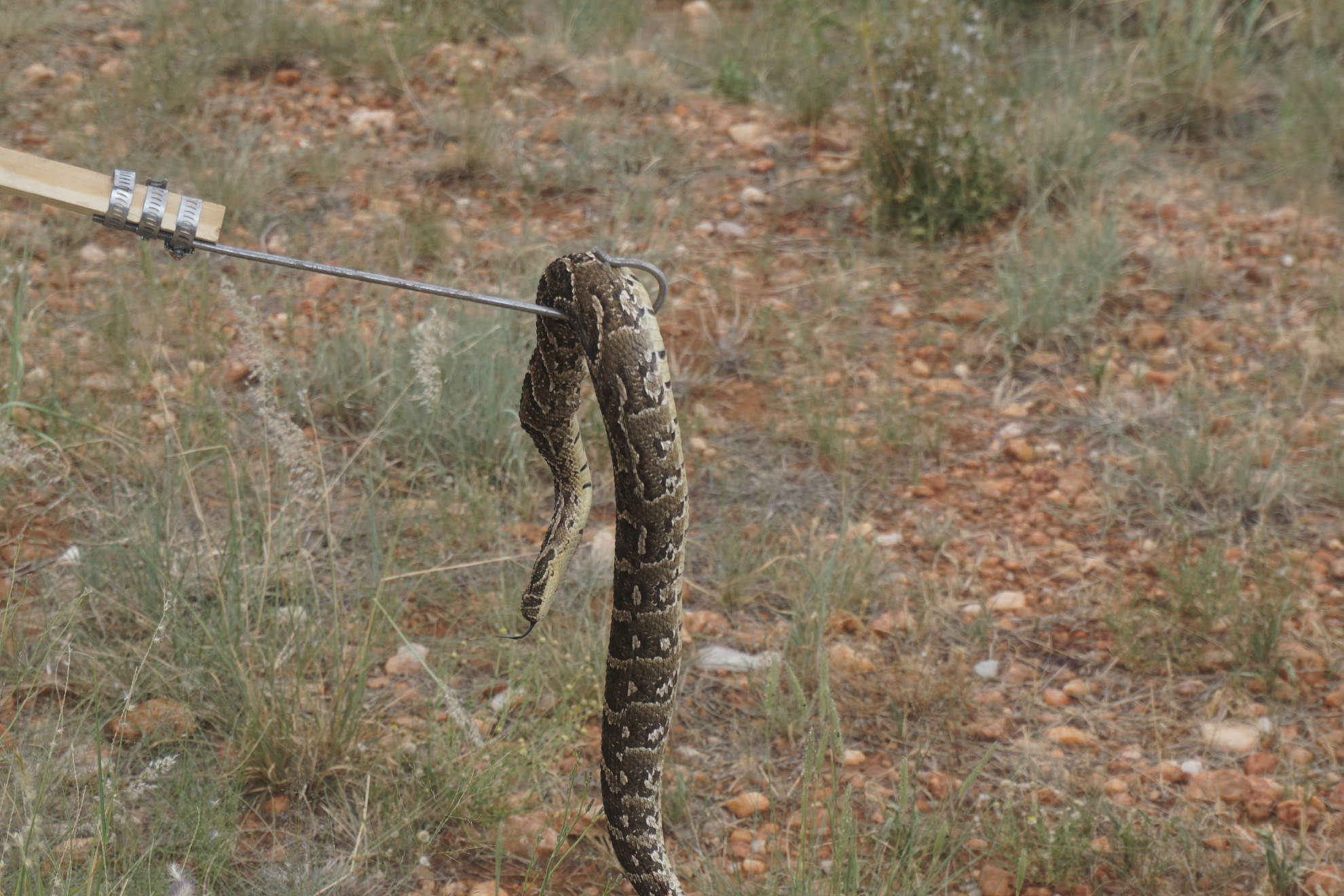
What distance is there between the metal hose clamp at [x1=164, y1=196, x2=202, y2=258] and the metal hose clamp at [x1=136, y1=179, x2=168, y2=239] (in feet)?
0.08

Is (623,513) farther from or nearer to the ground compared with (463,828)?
farther from the ground

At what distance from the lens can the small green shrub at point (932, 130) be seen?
575 cm

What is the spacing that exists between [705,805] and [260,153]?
4.34m

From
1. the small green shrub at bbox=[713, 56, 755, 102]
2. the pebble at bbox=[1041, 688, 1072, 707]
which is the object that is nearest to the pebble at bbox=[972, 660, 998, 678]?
the pebble at bbox=[1041, 688, 1072, 707]

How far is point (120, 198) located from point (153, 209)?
5 centimetres

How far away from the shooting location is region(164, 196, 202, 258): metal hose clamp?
198cm

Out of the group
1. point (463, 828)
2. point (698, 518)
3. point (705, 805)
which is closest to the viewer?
point (463, 828)

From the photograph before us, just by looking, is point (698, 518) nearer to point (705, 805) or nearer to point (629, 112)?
point (705, 805)

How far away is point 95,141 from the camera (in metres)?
6.08

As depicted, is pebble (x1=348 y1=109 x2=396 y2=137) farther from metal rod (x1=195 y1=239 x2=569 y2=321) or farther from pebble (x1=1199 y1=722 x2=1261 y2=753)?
pebble (x1=1199 y1=722 x2=1261 y2=753)

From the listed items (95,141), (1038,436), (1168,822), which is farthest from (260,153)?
(1168,822)

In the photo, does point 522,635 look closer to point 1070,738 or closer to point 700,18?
point 1070,738

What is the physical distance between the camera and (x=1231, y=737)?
3.50 m

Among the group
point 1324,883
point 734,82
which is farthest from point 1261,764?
point 734,82
